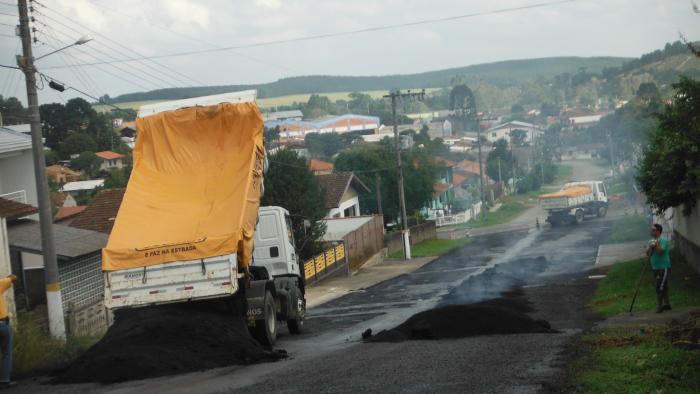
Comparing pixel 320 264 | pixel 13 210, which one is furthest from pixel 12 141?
pixel 320 264

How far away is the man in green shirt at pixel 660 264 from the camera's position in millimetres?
16797

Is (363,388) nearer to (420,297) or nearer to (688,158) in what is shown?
(688,158)

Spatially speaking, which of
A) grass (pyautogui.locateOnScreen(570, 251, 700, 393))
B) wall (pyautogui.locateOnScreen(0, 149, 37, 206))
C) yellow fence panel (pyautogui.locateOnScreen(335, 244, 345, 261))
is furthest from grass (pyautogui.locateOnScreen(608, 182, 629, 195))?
grass (pyautogui.locateOnScreen(570, 251, 700, 393))

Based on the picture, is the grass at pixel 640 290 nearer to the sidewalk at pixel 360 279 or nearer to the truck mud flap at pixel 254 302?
the truck mud flap at pixel 254 302

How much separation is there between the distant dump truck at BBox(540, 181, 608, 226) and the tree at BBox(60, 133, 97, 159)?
4991cm

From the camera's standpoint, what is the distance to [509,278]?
3272 centimetres

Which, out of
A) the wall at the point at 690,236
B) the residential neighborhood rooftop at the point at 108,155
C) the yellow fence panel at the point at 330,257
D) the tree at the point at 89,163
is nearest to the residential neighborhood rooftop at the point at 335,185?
the yellow fence panel at the point at 330,257

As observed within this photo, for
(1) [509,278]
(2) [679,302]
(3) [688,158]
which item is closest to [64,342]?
(2) [679,302]

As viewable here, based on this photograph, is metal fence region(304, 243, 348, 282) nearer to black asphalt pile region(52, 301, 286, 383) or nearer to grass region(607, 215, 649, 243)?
grass region(607, 215, 649, 243)

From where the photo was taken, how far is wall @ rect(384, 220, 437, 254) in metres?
57.1

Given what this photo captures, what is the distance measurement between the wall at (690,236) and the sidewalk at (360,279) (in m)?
12.4

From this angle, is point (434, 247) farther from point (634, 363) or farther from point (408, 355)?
point (634, 363)

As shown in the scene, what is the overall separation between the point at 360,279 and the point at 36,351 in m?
26.9

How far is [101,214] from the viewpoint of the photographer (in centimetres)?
4012
